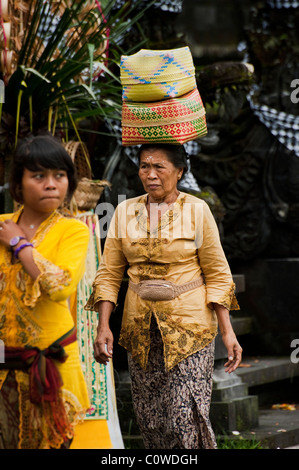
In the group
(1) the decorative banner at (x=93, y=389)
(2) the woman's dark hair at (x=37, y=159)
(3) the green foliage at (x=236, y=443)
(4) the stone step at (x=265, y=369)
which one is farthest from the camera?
(4) the stone step at (x=265, y=369)

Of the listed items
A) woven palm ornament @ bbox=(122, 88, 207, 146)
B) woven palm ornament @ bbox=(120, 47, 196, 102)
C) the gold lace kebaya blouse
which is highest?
woven palm ornament @ bbox=(120, 47, 196, 102)

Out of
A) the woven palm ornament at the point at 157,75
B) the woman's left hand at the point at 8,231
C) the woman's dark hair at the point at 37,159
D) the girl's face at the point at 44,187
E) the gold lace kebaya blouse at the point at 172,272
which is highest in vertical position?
the woven palm ornament at the point at 157,75

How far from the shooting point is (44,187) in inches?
136

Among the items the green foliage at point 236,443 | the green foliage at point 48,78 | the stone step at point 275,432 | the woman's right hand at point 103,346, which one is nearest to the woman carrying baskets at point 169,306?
the woman's right hand at point 103,346

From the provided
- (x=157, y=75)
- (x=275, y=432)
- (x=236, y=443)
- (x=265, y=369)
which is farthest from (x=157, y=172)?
(x=265, y=369)

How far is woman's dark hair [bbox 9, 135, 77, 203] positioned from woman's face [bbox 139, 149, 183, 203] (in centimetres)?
45

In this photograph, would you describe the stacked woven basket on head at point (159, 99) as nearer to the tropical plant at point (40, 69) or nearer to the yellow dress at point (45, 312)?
the tropical plant at point (40, 69)

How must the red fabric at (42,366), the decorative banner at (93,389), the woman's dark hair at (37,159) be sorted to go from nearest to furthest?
1. the red fabric at (42,366)
2. the woman's dark hair at (37,159)
3. the decorative banner at (93,389)

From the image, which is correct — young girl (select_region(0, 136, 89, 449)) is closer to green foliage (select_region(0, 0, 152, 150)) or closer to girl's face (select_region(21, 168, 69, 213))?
girl's face (select_region(21, 168, 69, 213))

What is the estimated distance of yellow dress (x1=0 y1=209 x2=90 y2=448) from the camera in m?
3.38

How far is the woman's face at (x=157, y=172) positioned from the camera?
154 inches

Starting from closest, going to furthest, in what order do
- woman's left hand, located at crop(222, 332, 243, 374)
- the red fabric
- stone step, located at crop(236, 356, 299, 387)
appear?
1. the red fabric
2. woman's left hand, located at crop(222, 332, 243, 374)
3. stone step, located at crop(236, 356, 299, 387)

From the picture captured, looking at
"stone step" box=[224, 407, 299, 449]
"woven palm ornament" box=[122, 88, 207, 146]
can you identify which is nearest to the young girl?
"woven palm ornament" box=[122, 88, 207, 146]

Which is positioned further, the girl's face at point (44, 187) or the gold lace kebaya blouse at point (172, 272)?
the gold lace kebaya blouse at point (172, 272)
